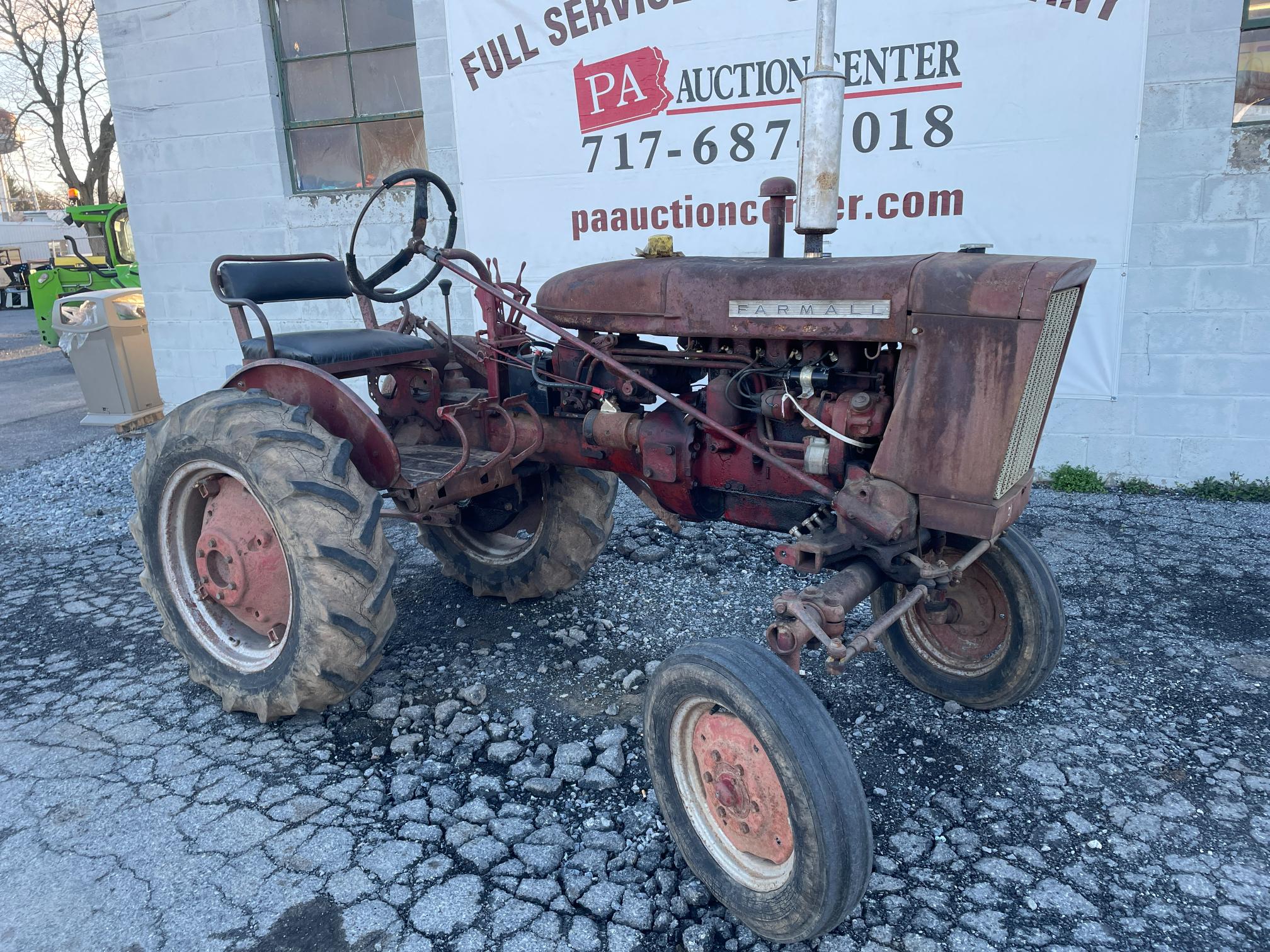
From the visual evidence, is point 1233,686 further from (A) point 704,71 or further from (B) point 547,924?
(A) point 704,71

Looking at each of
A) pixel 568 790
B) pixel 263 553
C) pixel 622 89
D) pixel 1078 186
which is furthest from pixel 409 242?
pixel 1078 186

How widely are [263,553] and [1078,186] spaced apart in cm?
403

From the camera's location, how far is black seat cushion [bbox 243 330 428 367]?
2.96 metres

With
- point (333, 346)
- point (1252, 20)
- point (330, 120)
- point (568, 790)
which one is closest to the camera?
point (568, 790)

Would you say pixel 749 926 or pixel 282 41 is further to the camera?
pixel 282 41

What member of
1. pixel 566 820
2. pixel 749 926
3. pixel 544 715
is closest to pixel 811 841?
pixel 749 926

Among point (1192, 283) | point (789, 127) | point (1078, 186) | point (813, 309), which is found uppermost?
point (789, 127)

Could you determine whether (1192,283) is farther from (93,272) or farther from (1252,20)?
(93,272)

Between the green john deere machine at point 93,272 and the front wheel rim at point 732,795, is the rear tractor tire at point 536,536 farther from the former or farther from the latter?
the green john deere machine at point 93,272

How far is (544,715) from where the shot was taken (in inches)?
108

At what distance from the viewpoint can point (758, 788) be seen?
1902 millimetres

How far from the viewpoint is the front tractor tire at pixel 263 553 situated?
2500 mm

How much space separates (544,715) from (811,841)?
121cm

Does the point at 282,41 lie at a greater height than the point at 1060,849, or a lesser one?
greater
